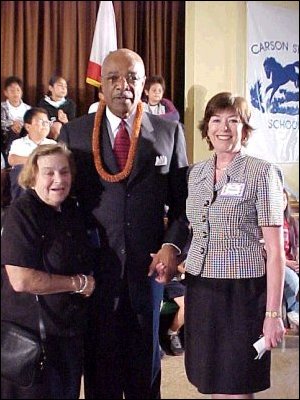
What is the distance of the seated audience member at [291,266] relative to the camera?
3.42 feet

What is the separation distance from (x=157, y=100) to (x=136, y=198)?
15 centimetres

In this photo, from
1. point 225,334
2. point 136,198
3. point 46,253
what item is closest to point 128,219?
point 136,198

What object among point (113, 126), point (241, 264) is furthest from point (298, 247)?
point (113, 126)

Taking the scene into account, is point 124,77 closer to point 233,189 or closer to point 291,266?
point 233,189

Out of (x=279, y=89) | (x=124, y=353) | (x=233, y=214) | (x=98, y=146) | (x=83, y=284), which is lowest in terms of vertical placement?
(x=124, y=353)

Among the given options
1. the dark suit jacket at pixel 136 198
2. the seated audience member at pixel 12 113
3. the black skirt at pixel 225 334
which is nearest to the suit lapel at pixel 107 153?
the dark suit jacket at pixel 136 198

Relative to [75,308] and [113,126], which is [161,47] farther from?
[75,308]

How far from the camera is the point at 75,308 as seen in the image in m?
0.99

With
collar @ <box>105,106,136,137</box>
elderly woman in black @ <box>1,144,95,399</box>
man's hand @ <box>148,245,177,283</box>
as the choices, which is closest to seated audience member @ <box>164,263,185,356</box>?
man's hand @ <box>148,245,177,283</box>

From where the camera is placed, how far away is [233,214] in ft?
3.27

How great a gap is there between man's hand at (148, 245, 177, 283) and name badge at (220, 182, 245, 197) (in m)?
0.12

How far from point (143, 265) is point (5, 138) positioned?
11.4 inches

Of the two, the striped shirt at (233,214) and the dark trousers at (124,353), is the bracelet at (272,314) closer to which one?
the striped shirt at (233,214)

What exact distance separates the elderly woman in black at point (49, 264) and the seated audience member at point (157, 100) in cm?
15
